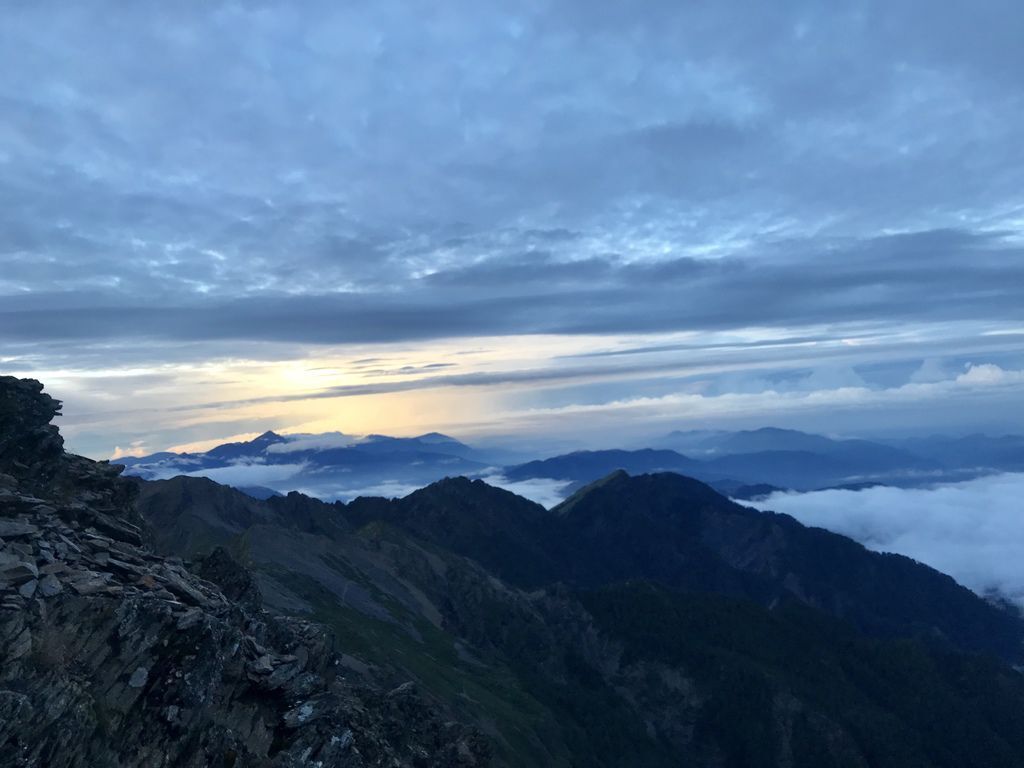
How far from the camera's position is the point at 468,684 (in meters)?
187

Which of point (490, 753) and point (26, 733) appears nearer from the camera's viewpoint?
point (26, 733)

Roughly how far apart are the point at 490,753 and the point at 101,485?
147 ft

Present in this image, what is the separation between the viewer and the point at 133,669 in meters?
37.8

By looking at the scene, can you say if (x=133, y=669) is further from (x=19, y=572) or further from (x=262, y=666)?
(x=262, y=666)

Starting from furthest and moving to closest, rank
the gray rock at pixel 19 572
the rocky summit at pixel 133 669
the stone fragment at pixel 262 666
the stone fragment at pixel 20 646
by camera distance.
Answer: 1. the stone fragment at pixel 262 666
2. the gray rock at pixel 19 572
3. the stone fragment at pixel 20 646
4. the rocky summit at pixel 133 669

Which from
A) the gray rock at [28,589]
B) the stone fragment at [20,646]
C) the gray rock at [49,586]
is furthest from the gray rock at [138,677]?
the gray rock at [28,589]

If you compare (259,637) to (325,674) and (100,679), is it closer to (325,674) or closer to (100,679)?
(325,674)

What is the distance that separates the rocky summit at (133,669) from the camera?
34.3 m

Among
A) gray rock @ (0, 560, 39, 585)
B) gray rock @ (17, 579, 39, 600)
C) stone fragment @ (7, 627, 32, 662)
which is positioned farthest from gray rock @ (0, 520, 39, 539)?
stone fragment @ (7, 627, 32, 662)

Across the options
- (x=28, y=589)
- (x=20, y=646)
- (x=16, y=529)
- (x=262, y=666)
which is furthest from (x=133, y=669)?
(x=16, y=529)

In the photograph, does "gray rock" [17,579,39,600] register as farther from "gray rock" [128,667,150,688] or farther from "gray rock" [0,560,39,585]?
"gray rock" [128,667,150,688]

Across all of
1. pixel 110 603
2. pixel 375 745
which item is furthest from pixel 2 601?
pixel 375 745

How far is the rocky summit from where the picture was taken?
34.3m

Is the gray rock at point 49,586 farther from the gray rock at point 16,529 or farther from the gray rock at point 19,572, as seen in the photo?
the gray rock at point 16,529
